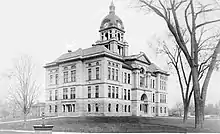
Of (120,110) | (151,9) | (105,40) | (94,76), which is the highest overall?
(105,40)

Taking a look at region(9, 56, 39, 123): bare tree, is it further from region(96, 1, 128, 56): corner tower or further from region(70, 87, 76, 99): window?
region(96, 1, 128, 56): corner tower

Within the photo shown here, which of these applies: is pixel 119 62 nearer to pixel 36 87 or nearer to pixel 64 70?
pixel 64 70

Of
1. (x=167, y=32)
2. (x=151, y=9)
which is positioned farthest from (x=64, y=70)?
(x=151, y=9)

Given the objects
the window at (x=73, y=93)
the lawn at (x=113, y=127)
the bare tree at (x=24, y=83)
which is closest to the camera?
the lawn at (x=113, y=127)

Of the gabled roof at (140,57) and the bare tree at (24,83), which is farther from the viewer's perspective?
the gabled roof at (140,57)

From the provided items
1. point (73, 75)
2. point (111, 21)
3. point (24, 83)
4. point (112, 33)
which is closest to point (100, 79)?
point (73, 75)

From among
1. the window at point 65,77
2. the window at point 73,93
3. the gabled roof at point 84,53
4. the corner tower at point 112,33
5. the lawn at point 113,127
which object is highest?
the corner tower at point 112,33

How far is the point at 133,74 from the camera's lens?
33.7 m

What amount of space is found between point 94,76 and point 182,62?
1126 centimetres

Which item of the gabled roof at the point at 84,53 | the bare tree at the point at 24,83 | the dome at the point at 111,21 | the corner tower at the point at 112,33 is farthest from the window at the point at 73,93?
the bare tree at the point at 24,83

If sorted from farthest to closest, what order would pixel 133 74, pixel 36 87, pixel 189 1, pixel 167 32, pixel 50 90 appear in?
pixel 133 74
pixel 50 90
pixel 167 32
pixel 36 87
pixel 189 1

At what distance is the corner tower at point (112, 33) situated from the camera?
108ft

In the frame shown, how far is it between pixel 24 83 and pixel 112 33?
20.3 m

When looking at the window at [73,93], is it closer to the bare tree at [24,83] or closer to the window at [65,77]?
the window at [65,77]
